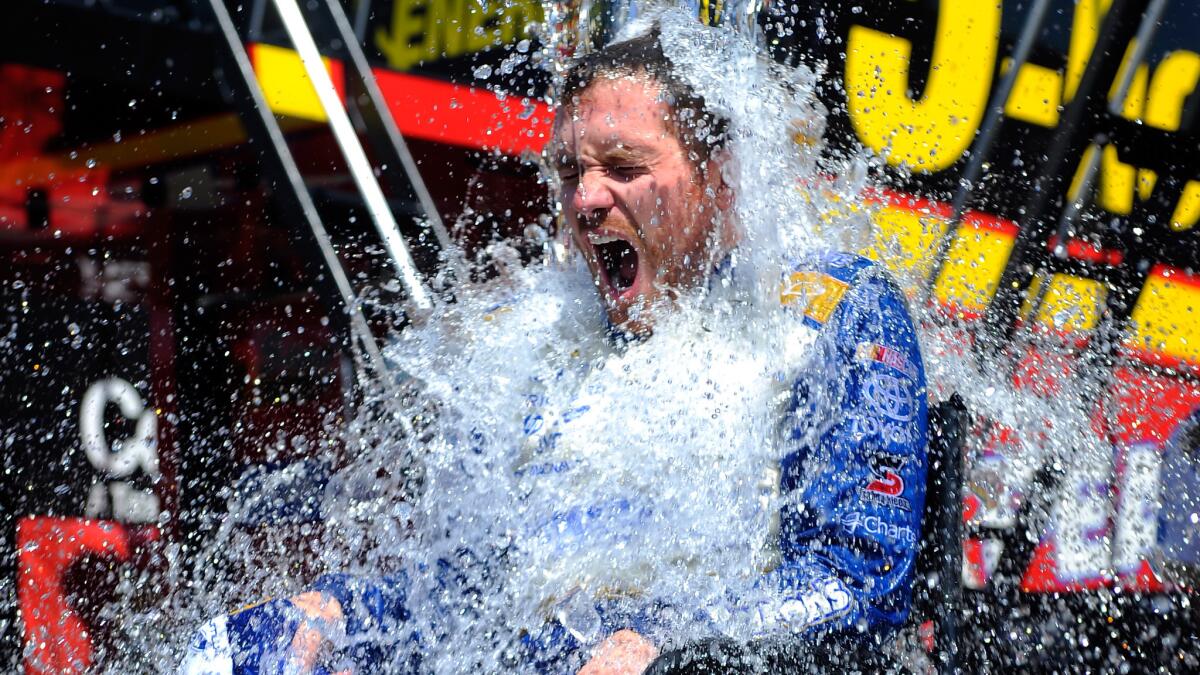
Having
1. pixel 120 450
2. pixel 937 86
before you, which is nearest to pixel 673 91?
pixel 120 450

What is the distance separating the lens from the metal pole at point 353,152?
3.24 metres

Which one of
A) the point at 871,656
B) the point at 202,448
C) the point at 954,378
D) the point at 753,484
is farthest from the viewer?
the point at 202,448

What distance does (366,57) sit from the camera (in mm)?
3406

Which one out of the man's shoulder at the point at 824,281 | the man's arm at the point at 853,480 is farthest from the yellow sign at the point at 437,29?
the man's arm at the point at 853,480

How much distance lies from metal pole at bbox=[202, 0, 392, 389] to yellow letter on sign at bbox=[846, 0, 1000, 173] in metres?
2.01

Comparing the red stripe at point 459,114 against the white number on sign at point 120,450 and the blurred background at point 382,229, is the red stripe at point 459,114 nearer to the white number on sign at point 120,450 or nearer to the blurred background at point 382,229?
the blurred background at point 382,229

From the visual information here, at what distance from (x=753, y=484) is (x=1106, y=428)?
3.11m

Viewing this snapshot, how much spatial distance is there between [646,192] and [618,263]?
18cm

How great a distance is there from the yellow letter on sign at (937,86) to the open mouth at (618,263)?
253 cm

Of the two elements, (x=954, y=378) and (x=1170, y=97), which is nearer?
(x=954, y=378)

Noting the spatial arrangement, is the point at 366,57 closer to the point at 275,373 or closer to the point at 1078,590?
the point at 275,373

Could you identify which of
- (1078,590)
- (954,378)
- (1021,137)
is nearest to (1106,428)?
(1078,590)

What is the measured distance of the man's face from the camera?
1712mm

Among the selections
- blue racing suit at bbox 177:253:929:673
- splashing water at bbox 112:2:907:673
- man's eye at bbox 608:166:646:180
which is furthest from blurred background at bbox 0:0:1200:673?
man's eye at bbox 608:166:646:180
